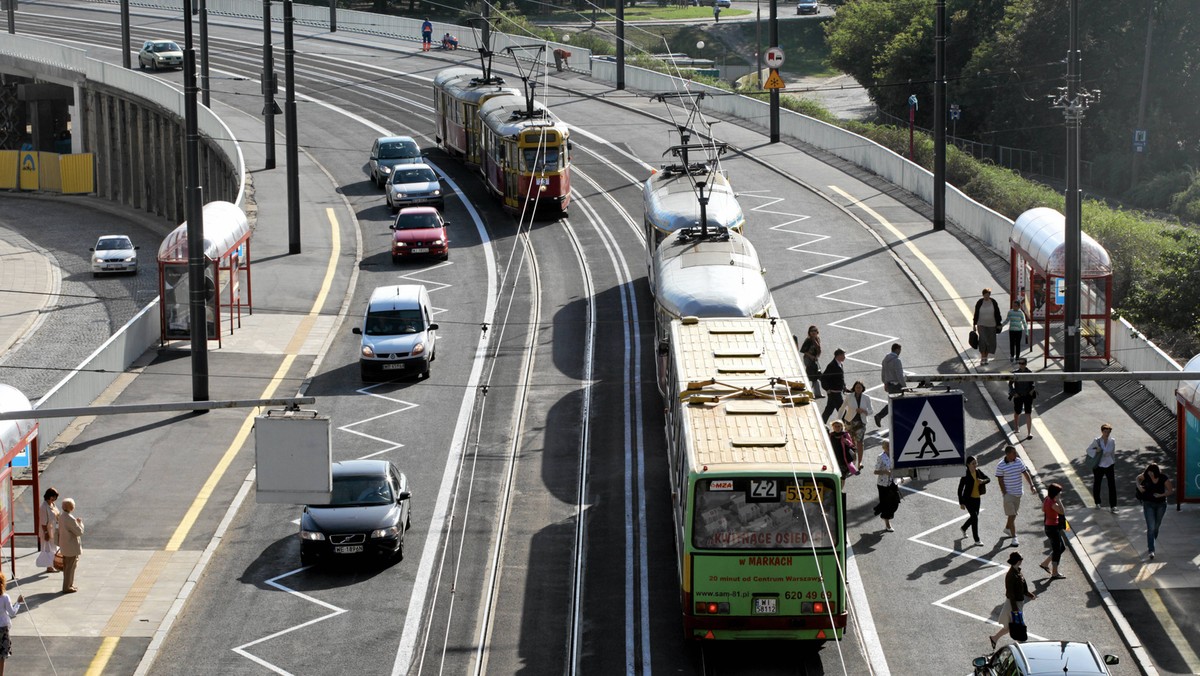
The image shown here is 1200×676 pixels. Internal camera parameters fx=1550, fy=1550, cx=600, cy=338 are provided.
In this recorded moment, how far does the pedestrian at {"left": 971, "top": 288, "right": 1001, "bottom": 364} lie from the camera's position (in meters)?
37.1

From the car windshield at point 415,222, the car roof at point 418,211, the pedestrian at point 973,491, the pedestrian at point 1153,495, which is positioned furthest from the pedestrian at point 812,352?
the car roof at point 418,211

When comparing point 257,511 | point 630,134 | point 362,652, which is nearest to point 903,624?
point 362,652

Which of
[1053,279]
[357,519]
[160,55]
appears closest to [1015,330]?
[1053,279]

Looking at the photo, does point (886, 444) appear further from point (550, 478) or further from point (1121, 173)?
point (1121, 173)

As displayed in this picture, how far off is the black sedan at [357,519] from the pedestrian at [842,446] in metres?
8.03

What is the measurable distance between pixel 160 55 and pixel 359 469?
6427 centimetres

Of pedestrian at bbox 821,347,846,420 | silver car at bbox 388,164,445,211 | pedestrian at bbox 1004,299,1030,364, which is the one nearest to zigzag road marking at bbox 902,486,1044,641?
pedestrian at bbox 821,347,846,420

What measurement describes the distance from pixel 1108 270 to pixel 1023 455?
6.79 metres

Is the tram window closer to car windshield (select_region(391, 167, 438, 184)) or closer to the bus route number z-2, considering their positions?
car windshield (select_region(391, 167, 438, 184))

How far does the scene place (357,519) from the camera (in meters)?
27.0

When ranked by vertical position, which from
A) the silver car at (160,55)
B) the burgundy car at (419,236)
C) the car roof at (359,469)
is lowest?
the car roof at (359,469)

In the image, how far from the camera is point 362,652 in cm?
2398

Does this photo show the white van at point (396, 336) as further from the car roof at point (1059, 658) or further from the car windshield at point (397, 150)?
the car windshield at point (397, 150)

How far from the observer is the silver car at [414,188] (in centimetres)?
5400
